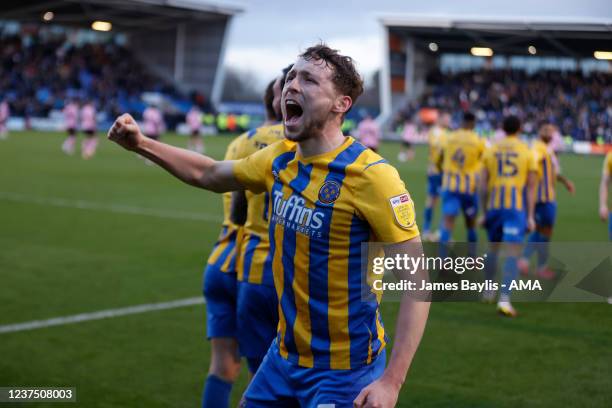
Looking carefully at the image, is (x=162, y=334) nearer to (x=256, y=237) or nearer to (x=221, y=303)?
(x=221, y=303)

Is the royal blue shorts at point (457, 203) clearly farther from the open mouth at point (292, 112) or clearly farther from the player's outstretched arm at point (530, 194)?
the open mouth at point (292, 112)

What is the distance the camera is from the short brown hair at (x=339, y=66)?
307 centimetres

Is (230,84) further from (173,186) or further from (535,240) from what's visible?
(535,240)

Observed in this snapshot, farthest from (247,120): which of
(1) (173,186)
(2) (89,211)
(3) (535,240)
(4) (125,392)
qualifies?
(4) (125,392)

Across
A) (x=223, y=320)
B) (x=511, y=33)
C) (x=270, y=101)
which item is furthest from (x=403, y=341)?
(x=511, y=33)

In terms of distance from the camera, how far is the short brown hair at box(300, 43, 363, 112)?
3070 mm

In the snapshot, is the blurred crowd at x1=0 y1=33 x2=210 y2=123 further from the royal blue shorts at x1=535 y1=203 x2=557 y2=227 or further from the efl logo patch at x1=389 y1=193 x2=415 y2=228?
the efl logo patch at x1=389 y1=193 x2=415 y2=228

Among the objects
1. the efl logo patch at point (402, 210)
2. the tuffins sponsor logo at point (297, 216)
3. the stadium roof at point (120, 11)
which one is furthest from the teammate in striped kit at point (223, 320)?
the stadium roof at point (120, 11)

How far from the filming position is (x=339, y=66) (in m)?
3.08

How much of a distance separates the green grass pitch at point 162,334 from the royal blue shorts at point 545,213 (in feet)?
5.91

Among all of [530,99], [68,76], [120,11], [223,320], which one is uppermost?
[120,11]

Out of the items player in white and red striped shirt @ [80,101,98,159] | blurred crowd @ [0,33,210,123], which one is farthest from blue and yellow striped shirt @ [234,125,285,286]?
blurred crowd @ [0,33,210,123]

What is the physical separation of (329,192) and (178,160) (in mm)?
657

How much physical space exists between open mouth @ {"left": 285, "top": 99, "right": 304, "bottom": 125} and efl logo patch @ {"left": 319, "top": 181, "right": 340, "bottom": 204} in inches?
10.5
